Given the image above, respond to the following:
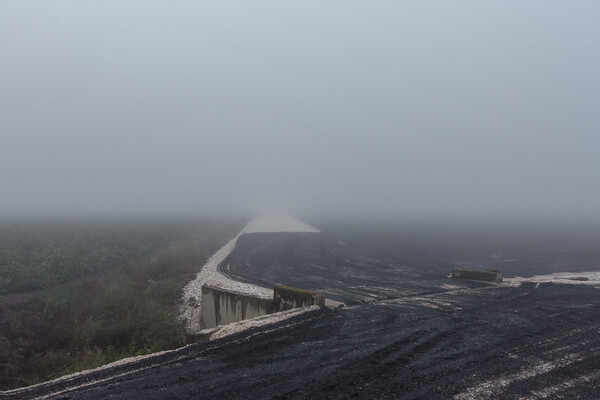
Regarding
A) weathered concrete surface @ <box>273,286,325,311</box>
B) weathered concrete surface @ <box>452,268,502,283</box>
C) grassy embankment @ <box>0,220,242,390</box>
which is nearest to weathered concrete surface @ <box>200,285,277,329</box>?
weathered concrete surface @ <box>273,286,325,311</box>

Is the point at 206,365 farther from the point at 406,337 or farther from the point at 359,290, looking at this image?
the point at 359,290

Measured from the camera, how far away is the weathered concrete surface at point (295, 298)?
15.2 m

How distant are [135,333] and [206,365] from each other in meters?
9.33

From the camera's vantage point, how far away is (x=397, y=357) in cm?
983

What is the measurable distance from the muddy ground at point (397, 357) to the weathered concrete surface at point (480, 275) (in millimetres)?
3447

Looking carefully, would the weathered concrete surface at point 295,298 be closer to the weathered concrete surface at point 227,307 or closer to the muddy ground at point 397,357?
the weathered concrete surface at point 227,307

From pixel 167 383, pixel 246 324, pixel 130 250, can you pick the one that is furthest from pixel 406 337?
pixel 130 250

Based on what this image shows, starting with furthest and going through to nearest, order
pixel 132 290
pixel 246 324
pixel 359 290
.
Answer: pixel 132 290
pixel 359 290
pixel 246 324

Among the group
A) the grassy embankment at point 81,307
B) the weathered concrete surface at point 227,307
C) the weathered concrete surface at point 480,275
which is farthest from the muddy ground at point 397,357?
the grassy embankment at point 81,307

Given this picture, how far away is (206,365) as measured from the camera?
9.37m

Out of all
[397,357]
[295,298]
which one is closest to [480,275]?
[295,298]

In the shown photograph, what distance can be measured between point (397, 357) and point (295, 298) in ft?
20.5

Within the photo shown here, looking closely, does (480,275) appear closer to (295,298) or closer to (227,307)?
(295,298)

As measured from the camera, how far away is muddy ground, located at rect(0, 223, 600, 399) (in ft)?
26.2
